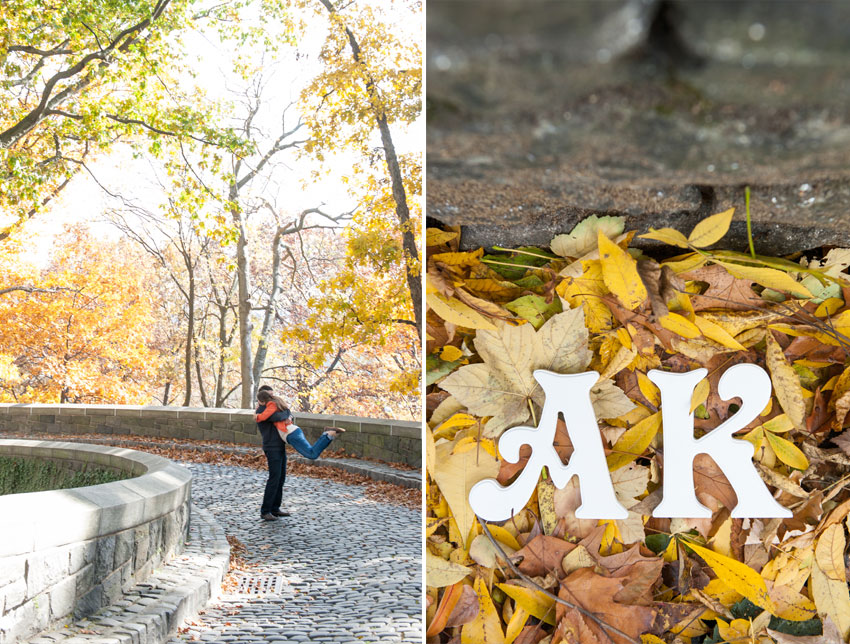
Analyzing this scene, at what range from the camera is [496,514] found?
993mm

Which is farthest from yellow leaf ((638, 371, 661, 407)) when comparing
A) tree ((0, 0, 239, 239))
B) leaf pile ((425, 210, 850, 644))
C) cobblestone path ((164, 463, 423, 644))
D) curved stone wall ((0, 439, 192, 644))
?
tree ((0, 0, 239, 239))

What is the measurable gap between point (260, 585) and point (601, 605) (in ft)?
9.98

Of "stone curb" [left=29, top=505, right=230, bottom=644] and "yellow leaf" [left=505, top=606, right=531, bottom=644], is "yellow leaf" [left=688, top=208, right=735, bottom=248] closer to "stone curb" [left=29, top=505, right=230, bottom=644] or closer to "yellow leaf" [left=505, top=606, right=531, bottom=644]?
"yellow leaf" [left=505, top=606, right=531, bottom=644]

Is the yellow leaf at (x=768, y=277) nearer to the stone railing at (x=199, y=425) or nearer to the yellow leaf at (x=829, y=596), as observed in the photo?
the yellow leaf at (x=829, y=596)

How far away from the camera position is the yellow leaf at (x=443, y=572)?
1013 mm

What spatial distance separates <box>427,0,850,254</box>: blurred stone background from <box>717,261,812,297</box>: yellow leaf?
270 mm

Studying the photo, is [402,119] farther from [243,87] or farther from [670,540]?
[670,540]

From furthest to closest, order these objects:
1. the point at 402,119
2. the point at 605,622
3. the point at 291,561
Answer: the point at 402,119
the point at 291,561
the point at 605,622

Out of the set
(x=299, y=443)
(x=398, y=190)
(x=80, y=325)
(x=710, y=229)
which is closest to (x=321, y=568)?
(x=299, y=443)

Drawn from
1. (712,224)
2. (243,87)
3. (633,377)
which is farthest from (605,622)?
(243,87)

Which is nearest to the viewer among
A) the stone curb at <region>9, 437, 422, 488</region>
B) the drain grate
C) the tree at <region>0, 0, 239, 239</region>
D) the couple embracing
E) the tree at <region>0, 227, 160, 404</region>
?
the drain grate

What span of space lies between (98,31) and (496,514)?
27.8ft

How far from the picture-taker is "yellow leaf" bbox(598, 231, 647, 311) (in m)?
0.90

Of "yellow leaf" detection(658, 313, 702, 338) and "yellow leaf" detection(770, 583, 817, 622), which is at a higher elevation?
"yellow leaf" detection(658, 313, 702, 338)
